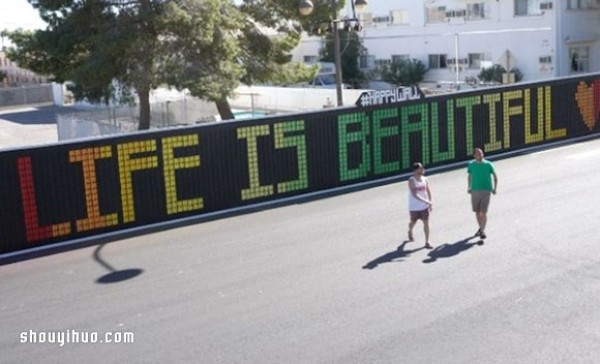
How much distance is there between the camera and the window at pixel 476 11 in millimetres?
52469

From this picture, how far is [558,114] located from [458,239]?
1216cm

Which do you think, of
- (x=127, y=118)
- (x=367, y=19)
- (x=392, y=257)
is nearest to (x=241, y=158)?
(x=392, y=257)

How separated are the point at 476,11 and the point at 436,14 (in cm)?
347

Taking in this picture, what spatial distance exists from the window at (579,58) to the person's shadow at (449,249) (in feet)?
124

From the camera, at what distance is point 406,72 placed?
55.2 m

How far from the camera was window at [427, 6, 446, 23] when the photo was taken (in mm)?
55375

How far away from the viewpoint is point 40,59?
28.0 meters

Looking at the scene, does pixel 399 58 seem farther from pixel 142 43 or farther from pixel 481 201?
pixel 481 201

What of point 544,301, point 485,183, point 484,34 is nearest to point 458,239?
point 485,183

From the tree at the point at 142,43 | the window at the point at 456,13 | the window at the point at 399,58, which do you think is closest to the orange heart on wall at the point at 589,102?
the tree at the point at 142,43

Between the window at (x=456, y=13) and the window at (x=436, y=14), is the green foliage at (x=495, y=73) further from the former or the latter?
the window at (x=436, y=14)

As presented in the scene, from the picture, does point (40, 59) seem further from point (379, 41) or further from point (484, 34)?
point (379, 41)

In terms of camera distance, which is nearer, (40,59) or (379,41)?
(40,59)

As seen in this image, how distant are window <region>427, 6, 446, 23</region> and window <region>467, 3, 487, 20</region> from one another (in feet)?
7.54
